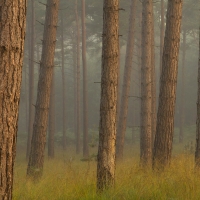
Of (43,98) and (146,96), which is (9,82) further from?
(146,96)

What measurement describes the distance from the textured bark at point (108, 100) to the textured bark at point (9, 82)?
3.06m

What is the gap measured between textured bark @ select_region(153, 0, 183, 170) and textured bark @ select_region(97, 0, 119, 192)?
2750mm

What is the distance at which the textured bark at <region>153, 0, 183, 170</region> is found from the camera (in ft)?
30.8

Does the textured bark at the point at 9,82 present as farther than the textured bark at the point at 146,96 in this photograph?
No

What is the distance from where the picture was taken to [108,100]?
22.5 ft

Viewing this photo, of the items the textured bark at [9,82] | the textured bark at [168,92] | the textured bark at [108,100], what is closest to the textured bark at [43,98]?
the textured bark at [168,92]

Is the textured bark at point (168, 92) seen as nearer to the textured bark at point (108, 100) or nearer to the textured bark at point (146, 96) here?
the textured bark at point (146, 96)

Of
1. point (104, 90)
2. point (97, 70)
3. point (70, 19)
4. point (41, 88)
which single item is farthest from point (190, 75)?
point (104, 90)

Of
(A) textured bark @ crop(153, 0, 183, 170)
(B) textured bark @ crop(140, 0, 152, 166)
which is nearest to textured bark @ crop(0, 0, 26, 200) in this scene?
(A) textured bark @ crop(153, 0, 183, 170)

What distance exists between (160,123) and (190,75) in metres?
29.2

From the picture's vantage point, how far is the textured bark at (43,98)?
10.6 meters

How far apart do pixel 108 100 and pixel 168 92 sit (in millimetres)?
2998

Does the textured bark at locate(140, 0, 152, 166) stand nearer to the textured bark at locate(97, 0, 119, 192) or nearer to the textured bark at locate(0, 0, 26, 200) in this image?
the textured bark at locate(97, 0, 119, 192)

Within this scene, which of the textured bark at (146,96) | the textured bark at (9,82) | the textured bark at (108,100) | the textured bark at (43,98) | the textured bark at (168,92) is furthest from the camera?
the textured bark at (146,96)
